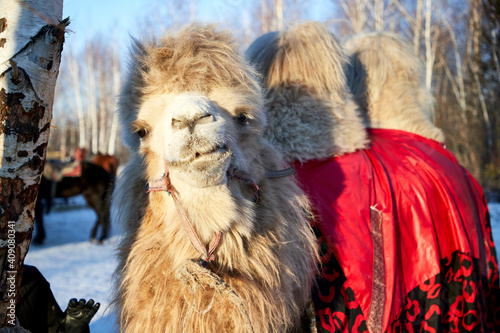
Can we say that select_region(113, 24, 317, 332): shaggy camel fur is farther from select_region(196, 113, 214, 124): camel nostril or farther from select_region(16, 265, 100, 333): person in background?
select_region(16, 265, 100, 333): person in background

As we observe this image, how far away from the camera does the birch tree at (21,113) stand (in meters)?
1.25

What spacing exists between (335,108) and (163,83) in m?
1.24

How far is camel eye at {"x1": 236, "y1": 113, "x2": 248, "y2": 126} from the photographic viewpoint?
1697 mm

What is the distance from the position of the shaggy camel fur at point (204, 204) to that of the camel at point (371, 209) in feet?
0.92

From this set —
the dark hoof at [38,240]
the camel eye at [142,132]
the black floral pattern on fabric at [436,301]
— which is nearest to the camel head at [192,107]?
the camel eye at [142,132]

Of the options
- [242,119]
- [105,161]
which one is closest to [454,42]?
[105,161]

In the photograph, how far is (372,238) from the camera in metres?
2.17

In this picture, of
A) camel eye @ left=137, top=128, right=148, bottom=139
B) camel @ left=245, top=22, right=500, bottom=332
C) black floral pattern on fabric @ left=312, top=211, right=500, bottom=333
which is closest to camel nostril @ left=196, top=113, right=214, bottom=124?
camel eye @ left=137, top=128, right=148, bottom=139

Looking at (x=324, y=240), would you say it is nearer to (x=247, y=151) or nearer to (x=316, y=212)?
(x=316, y=212)

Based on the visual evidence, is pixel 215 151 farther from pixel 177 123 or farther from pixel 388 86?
pixel 388 86

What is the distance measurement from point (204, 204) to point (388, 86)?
2373 mm

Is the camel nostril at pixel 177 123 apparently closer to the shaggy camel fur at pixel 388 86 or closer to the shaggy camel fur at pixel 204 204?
the shaggy camel fur at pixel 204 204

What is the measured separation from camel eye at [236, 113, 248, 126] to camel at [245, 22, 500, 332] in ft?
1.76

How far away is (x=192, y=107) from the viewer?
1385mm
